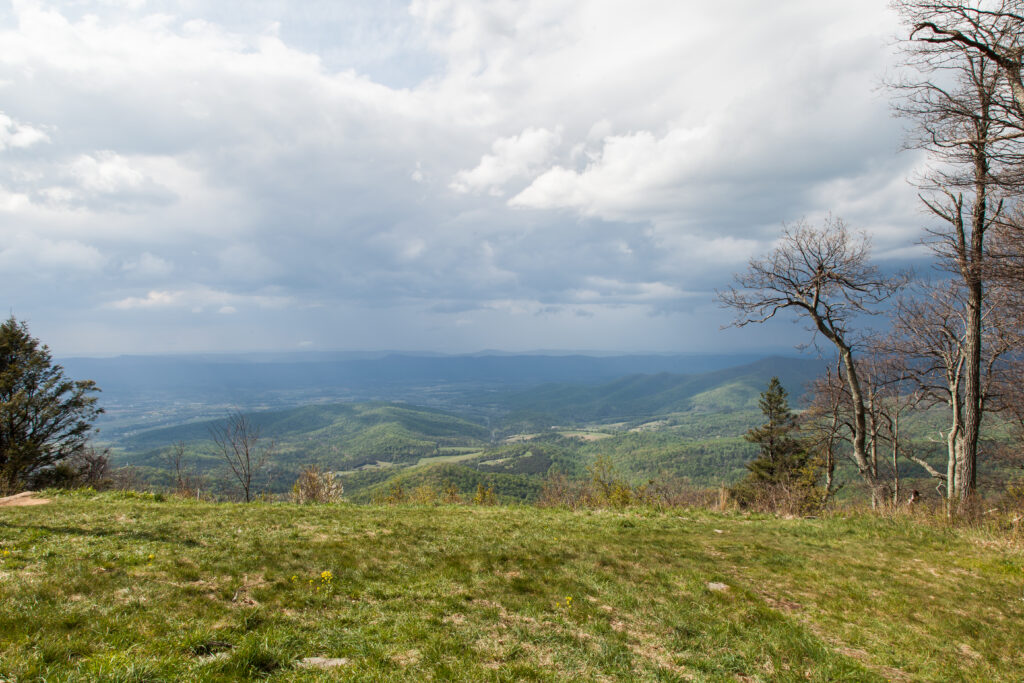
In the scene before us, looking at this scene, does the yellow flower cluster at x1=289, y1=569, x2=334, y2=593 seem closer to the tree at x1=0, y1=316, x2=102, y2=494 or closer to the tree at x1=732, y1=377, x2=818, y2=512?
the tree at x1=0, y1=316, x2=102, y2=494

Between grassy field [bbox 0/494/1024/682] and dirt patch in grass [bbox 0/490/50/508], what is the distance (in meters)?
2.91

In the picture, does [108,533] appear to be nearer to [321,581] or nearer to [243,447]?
[321,581]

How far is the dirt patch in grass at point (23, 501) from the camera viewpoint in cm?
1320

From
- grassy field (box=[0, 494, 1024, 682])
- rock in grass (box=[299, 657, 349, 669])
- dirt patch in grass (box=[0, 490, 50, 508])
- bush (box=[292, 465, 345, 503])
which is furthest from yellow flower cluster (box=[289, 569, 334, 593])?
bush (box=[292, 465, 345, 503])

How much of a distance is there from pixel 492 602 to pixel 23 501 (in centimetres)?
1712

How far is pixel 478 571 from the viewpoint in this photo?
317 inches

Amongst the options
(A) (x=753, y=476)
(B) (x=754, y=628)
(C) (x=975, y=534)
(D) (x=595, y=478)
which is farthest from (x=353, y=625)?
(A) (x=753, y=476)

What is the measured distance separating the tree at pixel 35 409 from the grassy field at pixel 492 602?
20252 millimetres

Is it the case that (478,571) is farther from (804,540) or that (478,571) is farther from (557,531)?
(804,540)

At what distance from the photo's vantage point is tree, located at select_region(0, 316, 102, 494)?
2445 cm

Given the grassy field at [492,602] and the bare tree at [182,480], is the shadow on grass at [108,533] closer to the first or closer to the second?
→ the grassy field at [492,602]

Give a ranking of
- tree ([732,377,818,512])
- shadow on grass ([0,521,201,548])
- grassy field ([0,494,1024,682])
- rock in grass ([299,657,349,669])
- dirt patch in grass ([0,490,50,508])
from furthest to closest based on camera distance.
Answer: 1. tree ([732,377,818,512])
2. dirt patch in grass ([0,490,50,508])
3. shadow on grass ([0,521,201,548])
4. grassy field ([0,494,1024,682])
5. rock in grass ([299,657,349,669])

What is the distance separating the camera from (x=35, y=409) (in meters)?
25.6

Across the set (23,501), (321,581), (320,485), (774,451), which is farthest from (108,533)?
(774,451)
